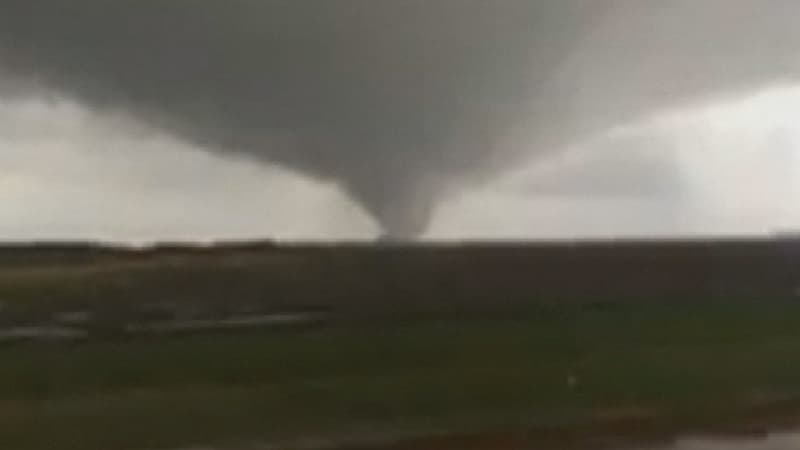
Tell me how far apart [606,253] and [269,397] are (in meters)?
0.21

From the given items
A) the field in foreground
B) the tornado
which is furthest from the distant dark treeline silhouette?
the tornado

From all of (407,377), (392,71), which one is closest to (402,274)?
(407,377)

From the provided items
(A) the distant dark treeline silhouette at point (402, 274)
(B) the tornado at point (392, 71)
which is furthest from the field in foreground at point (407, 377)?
(B) the tornado at point (392, 71)

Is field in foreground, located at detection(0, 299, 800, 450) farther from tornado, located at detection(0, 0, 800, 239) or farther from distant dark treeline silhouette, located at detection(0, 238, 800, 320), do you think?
tornado, located at detection(0, 0, 800, 239)

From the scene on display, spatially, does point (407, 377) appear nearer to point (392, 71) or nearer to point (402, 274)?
point (402, 274)

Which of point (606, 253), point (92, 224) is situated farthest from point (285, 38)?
point (606, 253)

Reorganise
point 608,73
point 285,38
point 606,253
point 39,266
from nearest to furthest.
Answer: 1. point 39,266
2. point 606,253
3. point 285,38
4. point 608,73

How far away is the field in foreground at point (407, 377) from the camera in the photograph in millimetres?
589

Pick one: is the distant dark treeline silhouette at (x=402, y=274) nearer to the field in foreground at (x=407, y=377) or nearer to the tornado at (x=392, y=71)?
the field in foreground at (x=407, y=377)

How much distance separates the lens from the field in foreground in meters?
0.59

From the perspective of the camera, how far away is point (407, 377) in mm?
669

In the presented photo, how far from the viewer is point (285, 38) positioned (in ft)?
3.39

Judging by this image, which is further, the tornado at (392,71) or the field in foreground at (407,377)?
the tornado at (392,71)

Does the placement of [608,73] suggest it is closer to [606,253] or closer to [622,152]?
[622,152]
